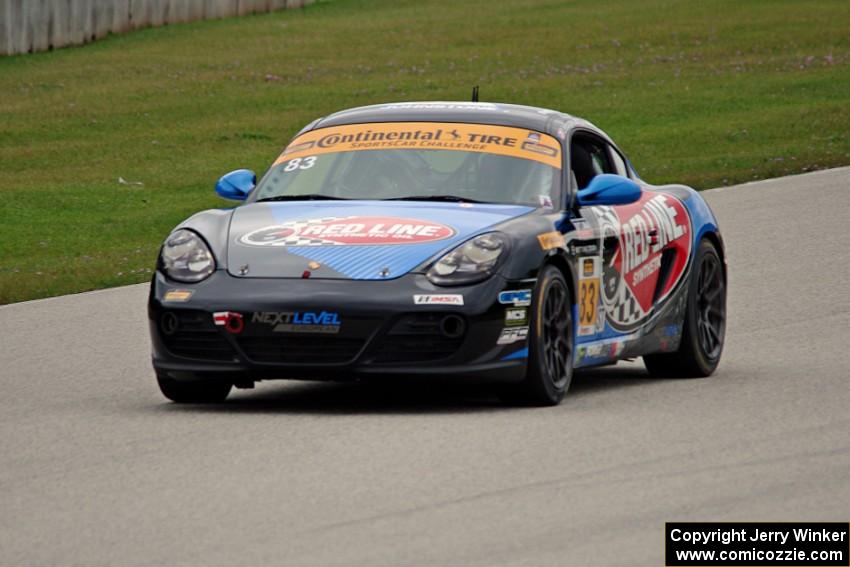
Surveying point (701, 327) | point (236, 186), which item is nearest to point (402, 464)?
point (236, 186)

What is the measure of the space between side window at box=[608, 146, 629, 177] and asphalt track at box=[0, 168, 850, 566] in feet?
3.56

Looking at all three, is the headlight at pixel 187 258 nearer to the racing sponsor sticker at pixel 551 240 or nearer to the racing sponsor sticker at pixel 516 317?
the racing sponsor sticker at pixel 516 317

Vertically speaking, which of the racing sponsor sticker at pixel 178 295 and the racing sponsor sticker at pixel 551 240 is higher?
the racing sponsor sticker at pixel 551 240

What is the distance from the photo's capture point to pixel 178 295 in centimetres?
880

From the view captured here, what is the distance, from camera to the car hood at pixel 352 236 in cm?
859

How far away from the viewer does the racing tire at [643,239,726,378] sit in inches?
418

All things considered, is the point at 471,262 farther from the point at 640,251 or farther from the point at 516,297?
the point at 640,251

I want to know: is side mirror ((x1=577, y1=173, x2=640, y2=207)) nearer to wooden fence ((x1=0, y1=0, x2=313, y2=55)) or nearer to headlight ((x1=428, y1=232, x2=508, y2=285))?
headlight ((x1=428, y1=232, x2=508, y2=285))

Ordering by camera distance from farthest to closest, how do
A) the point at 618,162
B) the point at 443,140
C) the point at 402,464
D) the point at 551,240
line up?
the point at 618,162
the point at 443,140
the point at 551,240
the point at 402,464

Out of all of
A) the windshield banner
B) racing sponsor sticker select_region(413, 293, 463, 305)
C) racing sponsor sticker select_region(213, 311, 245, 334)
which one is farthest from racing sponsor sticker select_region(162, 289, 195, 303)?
the windshield banner

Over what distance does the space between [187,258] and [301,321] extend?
70 centimetres

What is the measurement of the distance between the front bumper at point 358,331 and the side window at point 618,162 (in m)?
2.25

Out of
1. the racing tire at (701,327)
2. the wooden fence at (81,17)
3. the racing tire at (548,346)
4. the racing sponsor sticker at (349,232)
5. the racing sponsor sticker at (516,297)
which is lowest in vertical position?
the wooden fence at (81,17)

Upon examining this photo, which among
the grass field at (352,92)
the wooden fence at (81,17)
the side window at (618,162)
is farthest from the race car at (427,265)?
the wooden fence at (81,17)
